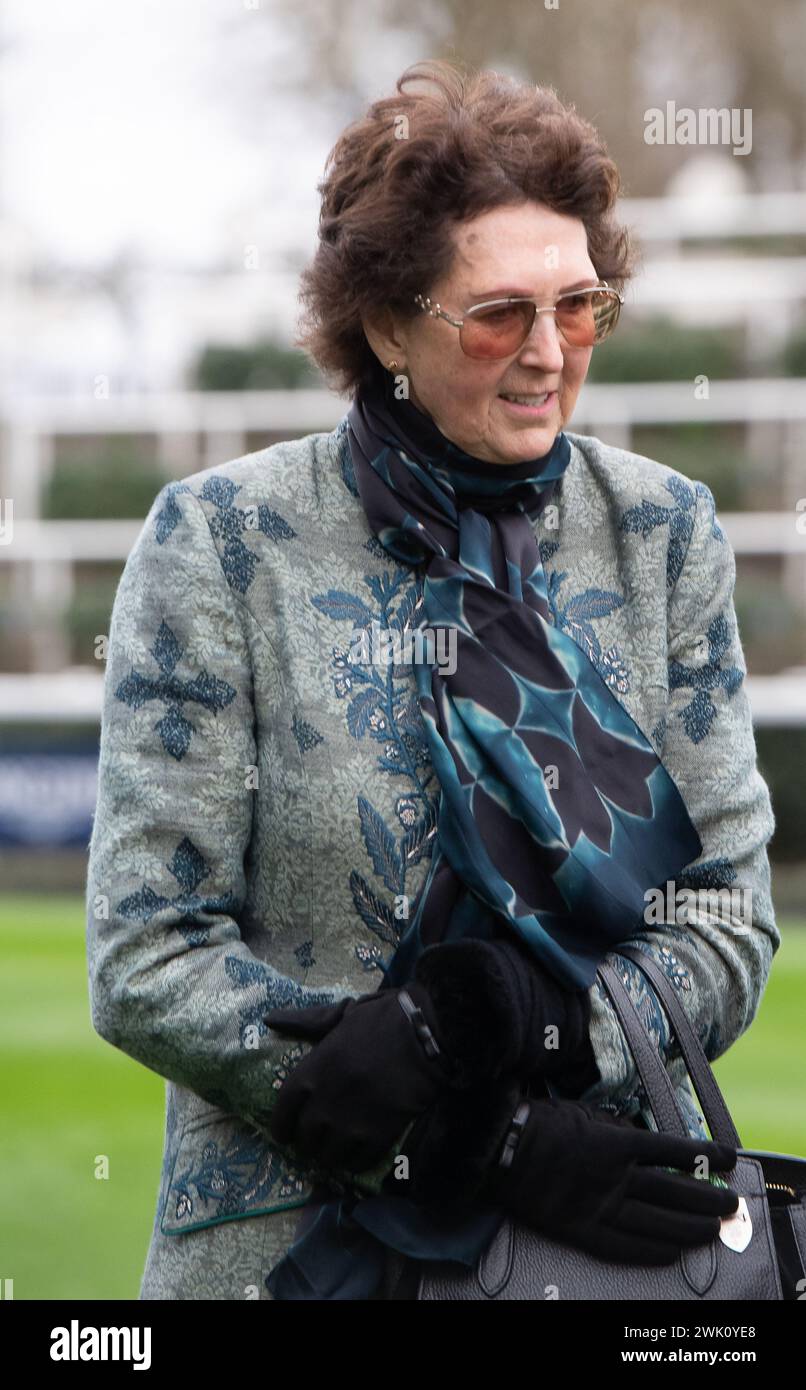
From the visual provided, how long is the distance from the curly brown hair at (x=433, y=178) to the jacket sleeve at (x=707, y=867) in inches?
22.1

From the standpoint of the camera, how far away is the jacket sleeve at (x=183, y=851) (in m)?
2.34

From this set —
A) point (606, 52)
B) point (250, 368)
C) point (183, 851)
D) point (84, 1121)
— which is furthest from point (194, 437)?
point (183, 851)

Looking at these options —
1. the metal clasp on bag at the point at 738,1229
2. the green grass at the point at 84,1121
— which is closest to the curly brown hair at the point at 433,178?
the metal clasp on bag at the point at 738,1229

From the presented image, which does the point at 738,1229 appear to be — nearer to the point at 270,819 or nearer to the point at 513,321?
the point at 270,819

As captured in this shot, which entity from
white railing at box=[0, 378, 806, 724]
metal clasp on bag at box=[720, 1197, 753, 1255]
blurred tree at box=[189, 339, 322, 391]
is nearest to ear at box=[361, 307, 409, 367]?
metal clasp on bag at box=[720, 1197, 753, 1255]

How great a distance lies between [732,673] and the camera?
8.68 ft

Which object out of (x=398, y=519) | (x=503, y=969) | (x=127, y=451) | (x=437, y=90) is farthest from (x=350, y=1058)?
(x=127, y=451)

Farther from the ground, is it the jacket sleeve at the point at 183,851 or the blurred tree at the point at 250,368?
the blurred tree at the point at 250,368

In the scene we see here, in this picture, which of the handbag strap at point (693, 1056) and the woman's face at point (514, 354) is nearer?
the handbag strap at point (693, 1056)

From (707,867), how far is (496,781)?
0.34 m

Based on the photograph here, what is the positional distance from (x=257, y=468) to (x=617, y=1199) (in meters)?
1.16

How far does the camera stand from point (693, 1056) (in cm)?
238
